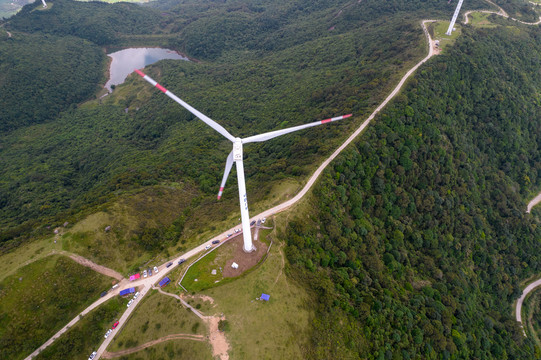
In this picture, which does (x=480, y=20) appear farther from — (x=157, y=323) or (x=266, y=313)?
(x=157, y=323)

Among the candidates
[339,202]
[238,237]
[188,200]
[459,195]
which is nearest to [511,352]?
[459,195]

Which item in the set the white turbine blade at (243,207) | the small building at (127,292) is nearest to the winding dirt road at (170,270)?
the small building at (127,292)

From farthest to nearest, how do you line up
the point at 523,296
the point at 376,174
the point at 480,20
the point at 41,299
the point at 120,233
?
the point at 480,20 < the point at 523,296 < the point at 376,174 < the point at 120,233 < the point at 41,299

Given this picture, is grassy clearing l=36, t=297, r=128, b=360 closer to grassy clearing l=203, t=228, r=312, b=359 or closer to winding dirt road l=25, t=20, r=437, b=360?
winding dirt road l=25, t=20, r=437, b=360

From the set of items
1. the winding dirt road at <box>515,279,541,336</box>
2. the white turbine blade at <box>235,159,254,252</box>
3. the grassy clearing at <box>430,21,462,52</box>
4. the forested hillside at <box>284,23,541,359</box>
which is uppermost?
the grassy clearing at <box>430,21,462,52</box>

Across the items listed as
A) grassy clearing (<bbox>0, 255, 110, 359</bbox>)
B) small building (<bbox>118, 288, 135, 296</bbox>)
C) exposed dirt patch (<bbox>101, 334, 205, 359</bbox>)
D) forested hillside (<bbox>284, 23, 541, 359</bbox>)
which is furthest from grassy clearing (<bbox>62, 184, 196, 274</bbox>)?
forested hillside (<bbox>284, 23, 541, 359</bbox>)

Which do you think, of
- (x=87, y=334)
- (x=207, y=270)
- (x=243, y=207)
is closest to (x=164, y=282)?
(x=207, y=270)
